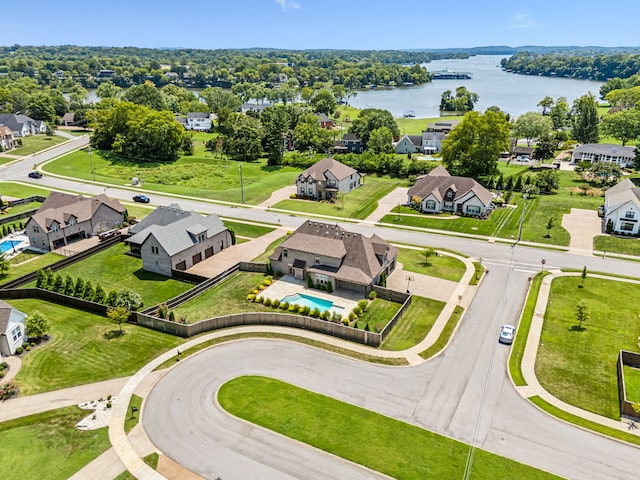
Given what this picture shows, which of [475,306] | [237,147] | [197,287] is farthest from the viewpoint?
[237,147]

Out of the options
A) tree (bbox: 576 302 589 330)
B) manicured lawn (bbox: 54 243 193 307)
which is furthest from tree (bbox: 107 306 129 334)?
tree (bbox: 576 302 589 330)

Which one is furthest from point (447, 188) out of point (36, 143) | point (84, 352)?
point (36, 143)

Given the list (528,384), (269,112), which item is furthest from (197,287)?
(269,112)

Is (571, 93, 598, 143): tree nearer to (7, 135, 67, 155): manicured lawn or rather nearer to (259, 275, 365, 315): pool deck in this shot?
(259, 275, 365, 315): pool deck

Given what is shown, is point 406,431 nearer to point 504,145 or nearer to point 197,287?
point 197,287

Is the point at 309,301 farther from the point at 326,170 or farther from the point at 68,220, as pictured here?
the point at 326,170

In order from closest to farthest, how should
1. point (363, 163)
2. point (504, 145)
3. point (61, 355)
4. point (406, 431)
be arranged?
point (406, 431), point (61, 355), point (504, 145), point (363, 163)

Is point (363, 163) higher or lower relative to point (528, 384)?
higher

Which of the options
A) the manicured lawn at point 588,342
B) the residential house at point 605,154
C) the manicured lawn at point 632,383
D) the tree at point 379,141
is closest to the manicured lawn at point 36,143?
the tree at point 379,141

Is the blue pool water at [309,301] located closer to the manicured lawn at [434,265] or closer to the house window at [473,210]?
the manicured lawn at [434,265]
